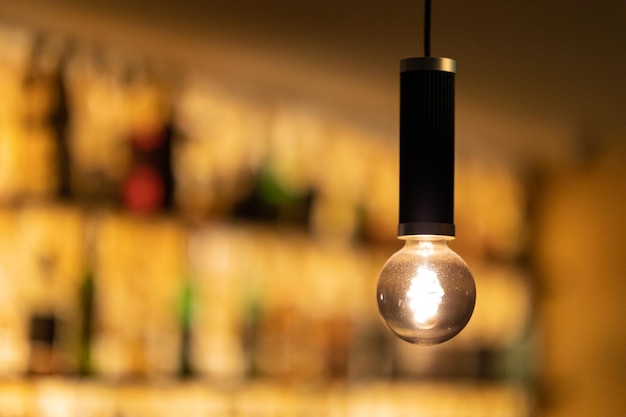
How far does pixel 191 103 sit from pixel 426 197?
1.81m

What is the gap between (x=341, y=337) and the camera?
11.0 feet

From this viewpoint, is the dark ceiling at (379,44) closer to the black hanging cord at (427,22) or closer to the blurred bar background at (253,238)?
the blurred bar background at (253,238)

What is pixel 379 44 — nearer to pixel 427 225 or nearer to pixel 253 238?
pixel 253 238

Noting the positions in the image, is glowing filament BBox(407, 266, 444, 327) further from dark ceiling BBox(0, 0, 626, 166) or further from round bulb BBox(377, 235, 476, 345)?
dark ceiling BBox(0, 0, 626, 166)

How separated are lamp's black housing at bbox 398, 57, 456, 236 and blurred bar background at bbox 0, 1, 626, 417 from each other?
1.28 meters

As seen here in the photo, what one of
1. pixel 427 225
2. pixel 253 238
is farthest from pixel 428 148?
pixel 253 238

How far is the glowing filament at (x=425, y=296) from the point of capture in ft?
4.08

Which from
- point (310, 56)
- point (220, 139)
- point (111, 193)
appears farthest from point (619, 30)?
point (111, 193)

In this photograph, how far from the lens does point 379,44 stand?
9.15ft

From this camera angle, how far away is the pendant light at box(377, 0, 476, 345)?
125 cm

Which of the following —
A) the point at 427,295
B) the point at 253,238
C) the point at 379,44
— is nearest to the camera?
the point at 427,295

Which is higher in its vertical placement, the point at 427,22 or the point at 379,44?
the point at 379,44

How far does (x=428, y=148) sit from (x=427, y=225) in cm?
10

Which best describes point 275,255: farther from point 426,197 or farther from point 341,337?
point 426,197
